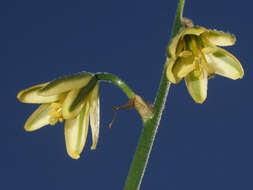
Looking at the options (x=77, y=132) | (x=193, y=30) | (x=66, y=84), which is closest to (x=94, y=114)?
(x=77, y=132)

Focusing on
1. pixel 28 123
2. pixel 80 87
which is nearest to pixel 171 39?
pixel 80 87

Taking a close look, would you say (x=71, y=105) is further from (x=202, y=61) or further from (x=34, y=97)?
(x=202, y=61)

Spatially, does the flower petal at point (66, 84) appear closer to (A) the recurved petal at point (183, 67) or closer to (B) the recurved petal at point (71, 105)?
(B) the recurved petal at point (71, 105)

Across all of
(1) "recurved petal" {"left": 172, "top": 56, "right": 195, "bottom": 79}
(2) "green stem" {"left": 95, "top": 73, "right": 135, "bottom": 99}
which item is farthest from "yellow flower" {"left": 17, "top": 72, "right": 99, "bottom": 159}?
(1) "recurved petal" {"left": 172, "top": 56, "right": 195, "bottom": 79}

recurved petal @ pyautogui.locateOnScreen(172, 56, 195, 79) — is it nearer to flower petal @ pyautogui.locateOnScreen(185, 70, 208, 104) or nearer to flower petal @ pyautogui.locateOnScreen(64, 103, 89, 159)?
flower petal @ pyautogui.locateOnScreen(185, 70, 208, 104)

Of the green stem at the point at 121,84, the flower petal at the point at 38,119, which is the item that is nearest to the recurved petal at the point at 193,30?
the green stem at the point at 121,84

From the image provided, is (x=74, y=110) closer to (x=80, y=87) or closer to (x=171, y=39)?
(x=80, y=87)

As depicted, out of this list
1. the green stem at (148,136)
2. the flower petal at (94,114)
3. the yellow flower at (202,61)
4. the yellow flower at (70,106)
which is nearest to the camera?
the green stem at (148,136)
